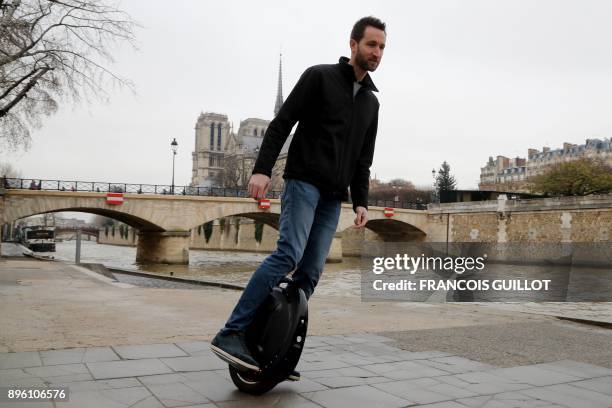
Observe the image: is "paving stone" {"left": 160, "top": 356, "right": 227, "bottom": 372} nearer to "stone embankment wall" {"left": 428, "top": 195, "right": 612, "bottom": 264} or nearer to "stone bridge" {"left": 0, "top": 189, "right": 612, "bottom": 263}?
"stone bridge" {"left": 0, "top": 189, "right": 612, "bottom": 263}

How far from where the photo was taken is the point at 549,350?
4059 millimetres

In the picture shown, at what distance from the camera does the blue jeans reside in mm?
2629

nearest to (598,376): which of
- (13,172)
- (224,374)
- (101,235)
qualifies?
(224,374)

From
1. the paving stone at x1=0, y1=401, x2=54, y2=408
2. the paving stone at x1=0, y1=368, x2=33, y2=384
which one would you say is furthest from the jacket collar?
the paving stone at x1=0, y1=368, x2=33, y2=384

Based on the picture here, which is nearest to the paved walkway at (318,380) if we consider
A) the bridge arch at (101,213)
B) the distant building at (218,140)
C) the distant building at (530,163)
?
the bridge arch at (101,213)

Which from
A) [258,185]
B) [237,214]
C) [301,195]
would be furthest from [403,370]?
[237,214]

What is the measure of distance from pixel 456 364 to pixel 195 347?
65.7 inches

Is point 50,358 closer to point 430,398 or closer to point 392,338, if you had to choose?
point 430,398

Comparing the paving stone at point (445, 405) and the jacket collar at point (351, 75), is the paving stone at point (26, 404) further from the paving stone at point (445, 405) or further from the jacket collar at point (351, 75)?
the jacket collar at point (351, 75)

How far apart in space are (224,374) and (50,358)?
3.34 feet

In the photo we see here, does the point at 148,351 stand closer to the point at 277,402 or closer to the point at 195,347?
the point at 195,347

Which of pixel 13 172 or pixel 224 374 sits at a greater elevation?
pixel 13 172

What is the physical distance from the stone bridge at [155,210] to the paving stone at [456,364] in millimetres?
29313

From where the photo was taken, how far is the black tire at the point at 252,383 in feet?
8.43
